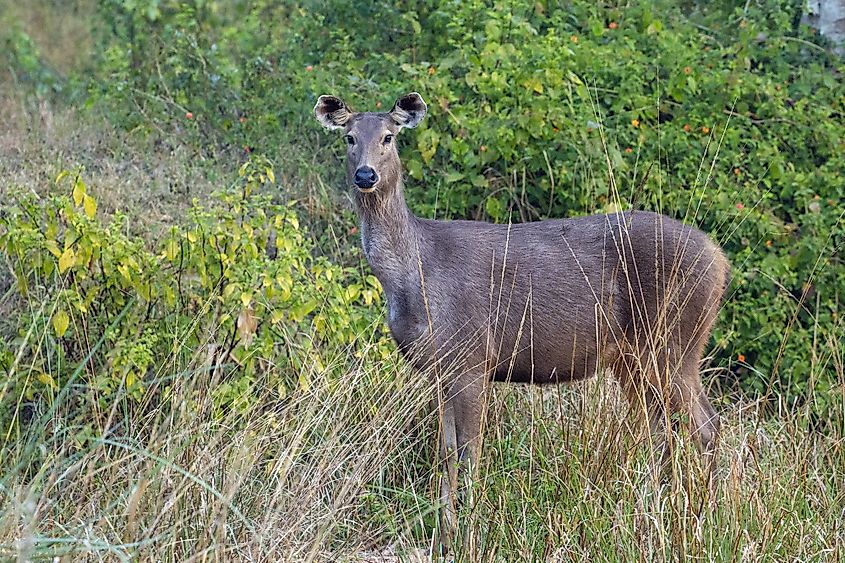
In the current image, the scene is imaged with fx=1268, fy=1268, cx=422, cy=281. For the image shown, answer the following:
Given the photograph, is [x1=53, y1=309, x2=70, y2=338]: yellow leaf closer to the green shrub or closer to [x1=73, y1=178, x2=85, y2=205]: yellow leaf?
[x1=73, y1=178, x2=85, y2=205]: yellow leaf

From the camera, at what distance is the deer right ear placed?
241 inches

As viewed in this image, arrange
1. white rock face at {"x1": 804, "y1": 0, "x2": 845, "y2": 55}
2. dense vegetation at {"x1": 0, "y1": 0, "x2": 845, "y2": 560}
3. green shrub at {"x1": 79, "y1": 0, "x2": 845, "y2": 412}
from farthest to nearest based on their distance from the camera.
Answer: white rock face at {"x1": 804, "y1": 0, "x2": 845, "y2": 55} → green shrub at {"x1": 79, "y1": 0, "x2": 845, "y2": 412} → dense vegetation at {"x1": 0, "y1": 0, "x2": 845, "y2": 560}

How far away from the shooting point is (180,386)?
5332 millimetres

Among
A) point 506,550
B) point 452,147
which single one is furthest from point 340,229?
point 506,550

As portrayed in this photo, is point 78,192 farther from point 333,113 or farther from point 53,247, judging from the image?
point 333,113

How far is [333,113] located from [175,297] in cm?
119

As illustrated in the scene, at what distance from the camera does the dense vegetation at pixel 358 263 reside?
4676 millimetres

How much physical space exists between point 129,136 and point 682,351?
4760 millimetres

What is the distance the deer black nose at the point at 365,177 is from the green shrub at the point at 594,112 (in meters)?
1.66

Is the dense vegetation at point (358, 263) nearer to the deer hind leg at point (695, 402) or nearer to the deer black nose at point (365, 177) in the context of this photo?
the deer hind leg at point (695, 402)

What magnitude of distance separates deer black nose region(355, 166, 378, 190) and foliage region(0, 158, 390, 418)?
20.3 inches

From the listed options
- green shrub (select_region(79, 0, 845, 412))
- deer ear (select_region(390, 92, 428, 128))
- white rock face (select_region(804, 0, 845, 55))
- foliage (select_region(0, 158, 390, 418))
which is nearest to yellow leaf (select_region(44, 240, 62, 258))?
foliage (select_region(0, 158, 390, 418))

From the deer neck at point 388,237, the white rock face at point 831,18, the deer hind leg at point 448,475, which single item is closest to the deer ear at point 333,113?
the deer neck at point 388,237

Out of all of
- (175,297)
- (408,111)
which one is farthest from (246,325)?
(408,111)
